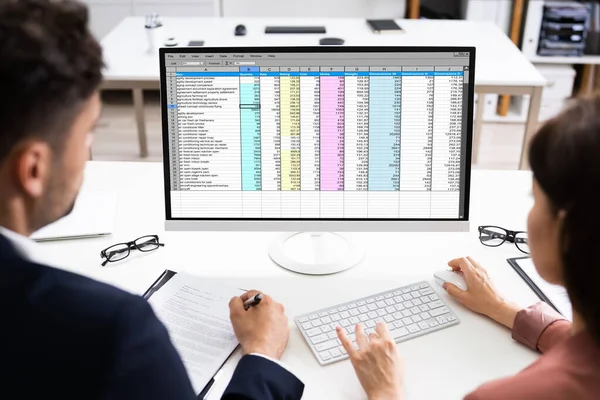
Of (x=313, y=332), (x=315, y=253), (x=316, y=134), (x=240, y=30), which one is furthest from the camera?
(x=240, y=30)

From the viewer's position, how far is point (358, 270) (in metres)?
1.43

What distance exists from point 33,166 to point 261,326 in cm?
55

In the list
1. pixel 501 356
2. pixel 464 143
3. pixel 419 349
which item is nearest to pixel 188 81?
pixel 464 143

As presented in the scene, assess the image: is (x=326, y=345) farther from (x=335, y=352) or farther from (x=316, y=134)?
(x=316, y=134)

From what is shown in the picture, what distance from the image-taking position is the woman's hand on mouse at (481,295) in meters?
1.25

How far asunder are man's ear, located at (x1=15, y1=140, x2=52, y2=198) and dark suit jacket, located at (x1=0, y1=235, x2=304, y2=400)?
2.5 inches

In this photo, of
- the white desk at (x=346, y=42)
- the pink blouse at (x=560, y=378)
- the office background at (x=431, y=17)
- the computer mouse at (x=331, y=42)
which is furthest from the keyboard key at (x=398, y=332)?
the office background at (x=431, y=17)

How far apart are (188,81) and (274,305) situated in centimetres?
47

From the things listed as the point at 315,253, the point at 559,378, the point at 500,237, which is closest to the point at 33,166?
the point at 559,378

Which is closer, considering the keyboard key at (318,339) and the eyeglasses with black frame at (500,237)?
the keyboard key at (318,339)

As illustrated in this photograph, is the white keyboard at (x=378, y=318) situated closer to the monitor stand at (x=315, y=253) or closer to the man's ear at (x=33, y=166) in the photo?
the monitor stand at (x=315, y=253)

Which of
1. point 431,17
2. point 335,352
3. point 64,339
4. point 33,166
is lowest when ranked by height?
point 335,352

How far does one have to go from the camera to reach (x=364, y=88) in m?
1.34

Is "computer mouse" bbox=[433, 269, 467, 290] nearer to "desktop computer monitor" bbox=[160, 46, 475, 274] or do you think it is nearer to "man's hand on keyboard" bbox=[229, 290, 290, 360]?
"desktop computer monitor" bbox=[160, 46, 475, 274]
